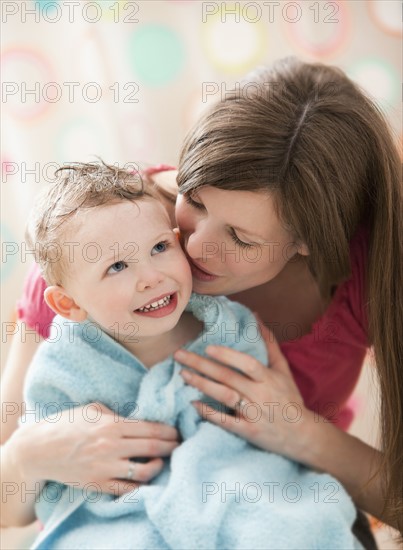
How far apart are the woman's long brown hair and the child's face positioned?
96 mm

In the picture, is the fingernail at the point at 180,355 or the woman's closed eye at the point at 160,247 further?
the fingernail at the point at 180,355

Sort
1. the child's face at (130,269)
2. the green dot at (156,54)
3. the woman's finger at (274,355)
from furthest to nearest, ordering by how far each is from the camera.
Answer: the green dot at (156,54) < the woman's finger at (274,355) < the child's face at (130,269)

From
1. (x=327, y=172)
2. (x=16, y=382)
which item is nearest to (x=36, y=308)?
(x=16, y=382)

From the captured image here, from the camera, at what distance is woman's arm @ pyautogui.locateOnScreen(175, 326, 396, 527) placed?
44.7 inches

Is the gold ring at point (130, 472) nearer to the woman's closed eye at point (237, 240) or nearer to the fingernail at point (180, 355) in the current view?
the fingernail at point (180, 355)

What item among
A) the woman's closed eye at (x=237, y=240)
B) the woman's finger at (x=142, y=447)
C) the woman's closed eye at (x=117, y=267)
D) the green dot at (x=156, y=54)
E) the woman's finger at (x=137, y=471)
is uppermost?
the green dot at (x=156, y=54)

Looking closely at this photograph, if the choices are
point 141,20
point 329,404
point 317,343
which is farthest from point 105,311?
point 141,20

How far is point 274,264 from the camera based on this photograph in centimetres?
113

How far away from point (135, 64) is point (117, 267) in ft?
2.41

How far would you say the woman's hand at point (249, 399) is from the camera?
1.13m

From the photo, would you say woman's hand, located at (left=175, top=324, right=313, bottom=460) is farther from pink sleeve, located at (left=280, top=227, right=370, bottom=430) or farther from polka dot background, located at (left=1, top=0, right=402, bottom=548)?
polka dot background, located at (left=1, top=0, right=402, bottom=548)

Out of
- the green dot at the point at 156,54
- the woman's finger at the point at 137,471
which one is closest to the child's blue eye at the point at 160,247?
the woman's finger at the point at 137,471

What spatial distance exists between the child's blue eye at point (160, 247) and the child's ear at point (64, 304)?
0.15 metres

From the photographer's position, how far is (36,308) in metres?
1.25
